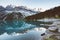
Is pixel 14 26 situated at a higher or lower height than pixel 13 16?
lower

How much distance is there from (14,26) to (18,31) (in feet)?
0.41

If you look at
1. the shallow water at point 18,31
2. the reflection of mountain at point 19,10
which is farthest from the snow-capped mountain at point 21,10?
the shallow water at point 18,31

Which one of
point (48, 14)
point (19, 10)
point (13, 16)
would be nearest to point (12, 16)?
point (13, 16)

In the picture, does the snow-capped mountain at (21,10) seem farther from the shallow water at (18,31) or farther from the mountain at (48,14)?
the shallow water at (18,31)

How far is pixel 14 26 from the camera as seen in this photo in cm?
239

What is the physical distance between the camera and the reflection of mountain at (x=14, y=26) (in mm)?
2347

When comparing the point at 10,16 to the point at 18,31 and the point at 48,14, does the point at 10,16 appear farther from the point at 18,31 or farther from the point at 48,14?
the point at 48,14

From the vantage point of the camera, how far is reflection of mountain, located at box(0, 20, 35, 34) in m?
2.35

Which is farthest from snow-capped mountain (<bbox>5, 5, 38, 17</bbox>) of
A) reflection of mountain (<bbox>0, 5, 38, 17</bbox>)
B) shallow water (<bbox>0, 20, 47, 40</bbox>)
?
shallow water (<bbox>0, 20, 47, 40</bbox>)

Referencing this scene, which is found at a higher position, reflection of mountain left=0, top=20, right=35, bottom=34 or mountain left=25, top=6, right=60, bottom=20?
mountain left=25, top=6, right=60, bottom=20

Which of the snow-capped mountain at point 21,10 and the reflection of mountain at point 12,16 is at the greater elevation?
the snow-capped mountain at point 21,10

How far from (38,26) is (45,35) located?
8.3 inches

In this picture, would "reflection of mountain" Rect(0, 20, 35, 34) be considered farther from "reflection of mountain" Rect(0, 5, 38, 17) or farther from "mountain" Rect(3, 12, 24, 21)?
"reflection of mountain" Rect(0, 5, 38, 17)

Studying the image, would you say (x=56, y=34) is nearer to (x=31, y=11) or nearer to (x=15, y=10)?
(x=31, y=11)
